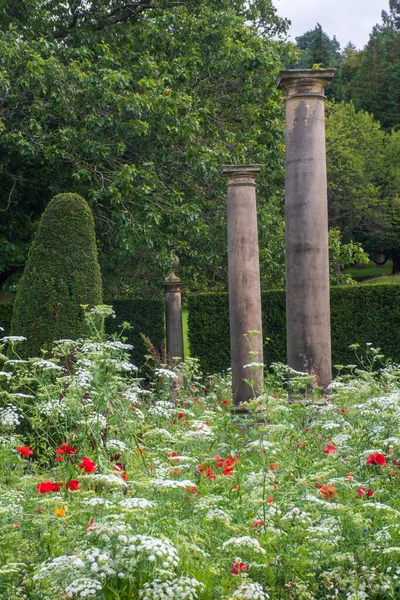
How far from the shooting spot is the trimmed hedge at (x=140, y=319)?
14836 mm

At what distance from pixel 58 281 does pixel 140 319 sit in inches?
300

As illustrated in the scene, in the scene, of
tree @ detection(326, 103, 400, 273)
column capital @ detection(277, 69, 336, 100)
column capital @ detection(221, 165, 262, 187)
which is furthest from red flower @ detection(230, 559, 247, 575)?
tree @ detection(326, 103, 400, 273)

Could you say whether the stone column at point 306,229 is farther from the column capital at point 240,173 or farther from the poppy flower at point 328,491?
the poppy flower at point 328,491

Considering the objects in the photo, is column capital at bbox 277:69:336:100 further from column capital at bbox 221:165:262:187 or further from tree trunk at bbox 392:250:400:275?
tree trunk at bbox 392:250:400:275

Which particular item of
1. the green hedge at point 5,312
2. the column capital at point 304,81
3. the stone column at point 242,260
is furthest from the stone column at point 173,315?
the column capital at point 304,81

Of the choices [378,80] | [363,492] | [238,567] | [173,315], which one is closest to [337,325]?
[173,315]

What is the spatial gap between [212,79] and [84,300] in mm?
8996

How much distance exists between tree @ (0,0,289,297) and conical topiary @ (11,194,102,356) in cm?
445

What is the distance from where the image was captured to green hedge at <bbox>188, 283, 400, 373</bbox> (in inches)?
588

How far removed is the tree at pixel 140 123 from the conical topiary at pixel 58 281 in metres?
4.45

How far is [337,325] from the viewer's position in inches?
591

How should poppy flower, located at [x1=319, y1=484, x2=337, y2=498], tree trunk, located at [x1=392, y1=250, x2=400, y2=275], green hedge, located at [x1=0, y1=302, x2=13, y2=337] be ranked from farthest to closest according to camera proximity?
tree trunk, located at [x1=392, y1=250, x2=400, y2=275] → green hedge, located at [x1=0, y1=302, x2=13, y2=337] → poppy flower, located at [x1=319, y1=484, x2=337, y2=498]

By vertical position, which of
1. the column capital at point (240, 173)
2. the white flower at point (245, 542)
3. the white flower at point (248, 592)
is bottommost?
the white flower at point (248, 592)

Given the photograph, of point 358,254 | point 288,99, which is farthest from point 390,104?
point 288,99
